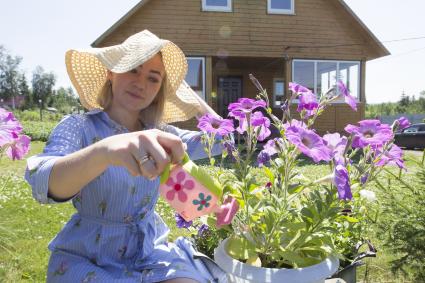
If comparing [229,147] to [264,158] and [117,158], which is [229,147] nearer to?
[264,158]

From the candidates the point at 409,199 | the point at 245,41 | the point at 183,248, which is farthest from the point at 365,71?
the point at 183,248

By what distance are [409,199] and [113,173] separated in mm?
1440

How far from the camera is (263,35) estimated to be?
36.0 feet

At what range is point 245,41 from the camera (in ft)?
35.6

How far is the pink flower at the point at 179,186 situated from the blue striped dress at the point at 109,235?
0.41 metres

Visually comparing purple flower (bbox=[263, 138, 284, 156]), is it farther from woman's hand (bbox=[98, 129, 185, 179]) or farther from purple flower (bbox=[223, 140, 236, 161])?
woman's hand (bbox=[98, 129, 185, 179])

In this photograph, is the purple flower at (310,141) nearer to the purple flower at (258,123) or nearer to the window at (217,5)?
the purple flower at (258,123)

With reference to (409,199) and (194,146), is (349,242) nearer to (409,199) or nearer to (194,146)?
(409,199)

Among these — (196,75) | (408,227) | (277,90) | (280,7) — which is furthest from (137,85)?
(277,90)

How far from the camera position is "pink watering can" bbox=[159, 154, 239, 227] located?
1070 millimetres

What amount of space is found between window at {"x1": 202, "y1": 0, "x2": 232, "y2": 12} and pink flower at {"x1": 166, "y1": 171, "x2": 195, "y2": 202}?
10187 millimetres

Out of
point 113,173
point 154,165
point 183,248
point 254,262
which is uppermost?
point 154,165

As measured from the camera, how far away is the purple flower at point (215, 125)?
1.35 metres

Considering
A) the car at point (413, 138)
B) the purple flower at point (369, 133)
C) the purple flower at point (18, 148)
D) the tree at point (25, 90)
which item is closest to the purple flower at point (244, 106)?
the purple flower at point (369, 133)
